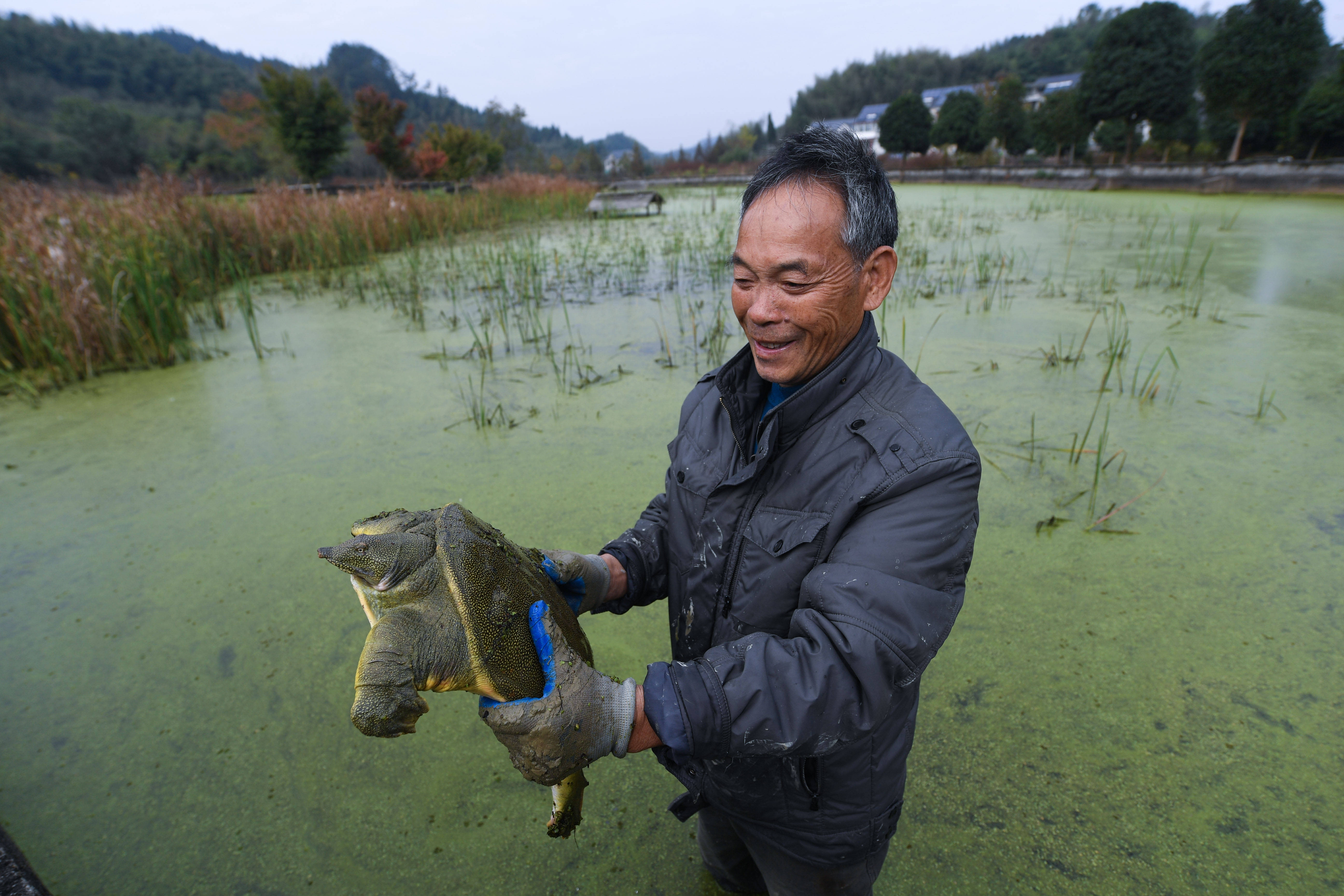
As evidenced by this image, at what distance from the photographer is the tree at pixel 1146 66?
13.3m

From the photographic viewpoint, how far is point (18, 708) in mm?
1573

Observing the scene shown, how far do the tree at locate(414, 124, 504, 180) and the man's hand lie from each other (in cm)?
1793

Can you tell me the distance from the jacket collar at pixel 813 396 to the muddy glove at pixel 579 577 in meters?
0.33

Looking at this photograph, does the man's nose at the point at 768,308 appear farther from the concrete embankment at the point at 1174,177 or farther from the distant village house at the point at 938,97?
the distant village house at the point at 938,97

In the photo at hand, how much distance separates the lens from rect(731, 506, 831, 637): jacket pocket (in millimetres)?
855

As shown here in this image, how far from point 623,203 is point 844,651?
10898mm

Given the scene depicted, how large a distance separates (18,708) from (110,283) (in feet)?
10.9

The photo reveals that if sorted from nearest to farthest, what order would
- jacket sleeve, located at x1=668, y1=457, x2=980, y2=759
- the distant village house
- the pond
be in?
jacket sleeve, located at x1=668, y1=457, x2=980, y2=759, the pond, the distant village house

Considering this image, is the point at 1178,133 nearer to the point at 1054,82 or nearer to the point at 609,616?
the point at 609,616

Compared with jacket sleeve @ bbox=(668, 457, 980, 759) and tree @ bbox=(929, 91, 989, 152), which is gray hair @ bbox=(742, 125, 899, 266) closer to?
jacket sleeve @ bbox=(668, 457, 980, 759)

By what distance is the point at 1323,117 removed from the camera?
1061 centimetres

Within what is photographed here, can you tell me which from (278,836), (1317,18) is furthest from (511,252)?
(1317,18)

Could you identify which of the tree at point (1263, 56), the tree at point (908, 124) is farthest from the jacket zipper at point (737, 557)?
the tree at point (908, 124)

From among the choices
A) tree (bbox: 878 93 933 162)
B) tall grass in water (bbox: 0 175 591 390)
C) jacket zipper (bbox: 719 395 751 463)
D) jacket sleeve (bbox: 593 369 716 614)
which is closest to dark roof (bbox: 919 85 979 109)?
tree (bbox: 878 93 933 162)
